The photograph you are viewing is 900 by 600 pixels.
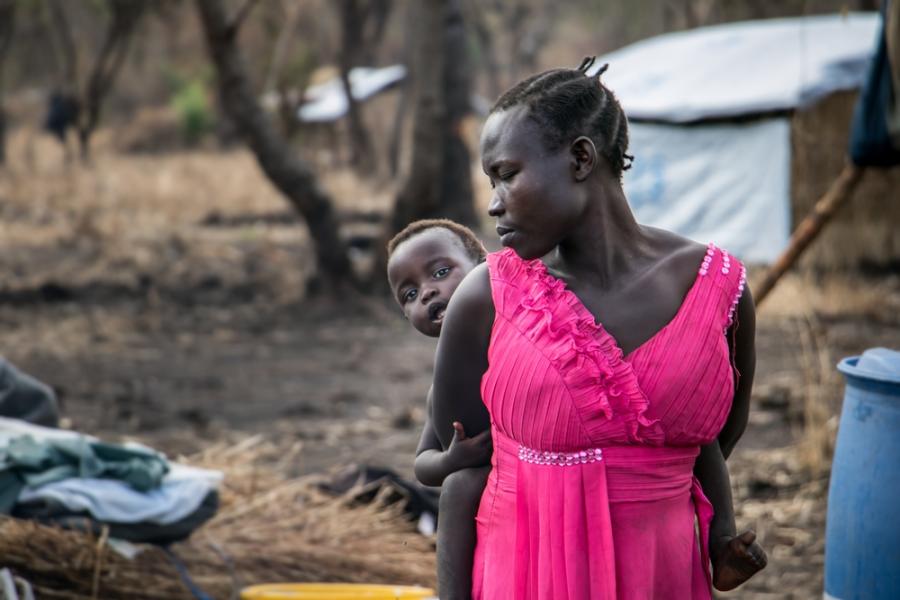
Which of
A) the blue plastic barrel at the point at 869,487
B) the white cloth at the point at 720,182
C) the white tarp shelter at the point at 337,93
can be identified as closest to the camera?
the blue plastic barrel at the point at 869,487

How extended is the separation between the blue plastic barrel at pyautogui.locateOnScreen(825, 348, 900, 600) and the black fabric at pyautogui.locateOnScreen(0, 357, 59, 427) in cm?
254

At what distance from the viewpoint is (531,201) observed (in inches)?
71.2

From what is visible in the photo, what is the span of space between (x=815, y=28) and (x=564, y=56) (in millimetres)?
40891

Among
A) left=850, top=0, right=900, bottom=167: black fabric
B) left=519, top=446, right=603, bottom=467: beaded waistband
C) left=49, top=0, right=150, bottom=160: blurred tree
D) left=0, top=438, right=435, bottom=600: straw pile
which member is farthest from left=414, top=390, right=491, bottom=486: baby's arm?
left=49, top=0, right=150, bottom=160: blurred tree

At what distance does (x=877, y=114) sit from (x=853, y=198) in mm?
6640

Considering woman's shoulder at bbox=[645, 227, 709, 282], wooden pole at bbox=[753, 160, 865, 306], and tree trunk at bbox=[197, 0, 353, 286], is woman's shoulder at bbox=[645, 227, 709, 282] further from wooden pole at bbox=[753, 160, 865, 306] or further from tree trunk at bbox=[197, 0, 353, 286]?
tree trunk at bbox=[197, 0, 353, 286]

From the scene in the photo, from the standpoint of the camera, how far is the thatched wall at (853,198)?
10.5 meters

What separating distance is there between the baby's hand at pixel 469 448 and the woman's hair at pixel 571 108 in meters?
0.48

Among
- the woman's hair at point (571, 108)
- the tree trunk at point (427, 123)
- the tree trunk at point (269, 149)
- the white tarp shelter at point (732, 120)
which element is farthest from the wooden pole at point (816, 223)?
the white tarp shelter at point (732, 120)

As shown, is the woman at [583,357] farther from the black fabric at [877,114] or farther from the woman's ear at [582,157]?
the black fabric at [877,114]

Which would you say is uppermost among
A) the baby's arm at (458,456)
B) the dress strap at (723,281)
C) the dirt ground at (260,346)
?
the dress strap at (723,281)

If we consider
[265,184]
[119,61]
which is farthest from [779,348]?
[119,61]

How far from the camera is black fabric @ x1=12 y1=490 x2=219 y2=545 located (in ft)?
11.2

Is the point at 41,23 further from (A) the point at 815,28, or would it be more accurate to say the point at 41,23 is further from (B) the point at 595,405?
(B) the point at 595,405
